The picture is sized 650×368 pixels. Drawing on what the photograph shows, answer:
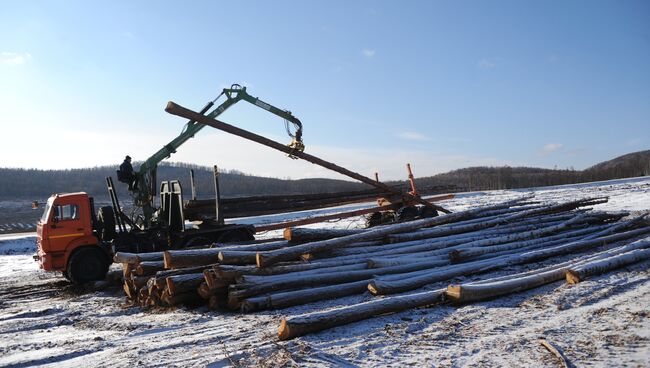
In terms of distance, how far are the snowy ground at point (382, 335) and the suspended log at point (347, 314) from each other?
9 cm

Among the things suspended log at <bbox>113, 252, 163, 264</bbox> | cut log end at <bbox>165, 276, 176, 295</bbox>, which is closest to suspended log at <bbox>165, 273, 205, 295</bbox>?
cut log end at <bbox>165, 276, 176, 295</bbox>

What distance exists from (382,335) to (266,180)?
55.9 meters

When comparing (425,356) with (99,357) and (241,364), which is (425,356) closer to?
(241,364)

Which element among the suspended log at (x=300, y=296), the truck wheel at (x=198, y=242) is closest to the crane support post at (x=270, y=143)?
the truck wheel at (x=198, y=242)

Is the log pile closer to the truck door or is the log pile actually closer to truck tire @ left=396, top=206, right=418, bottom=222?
the truck door

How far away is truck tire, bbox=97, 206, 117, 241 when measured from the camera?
1136 cm

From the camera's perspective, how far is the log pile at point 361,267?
21.3ft

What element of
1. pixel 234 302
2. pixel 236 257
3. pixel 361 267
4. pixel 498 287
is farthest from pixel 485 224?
pixel 234 302

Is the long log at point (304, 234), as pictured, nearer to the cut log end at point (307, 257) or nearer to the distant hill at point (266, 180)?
the cut log end at point (307, 257)

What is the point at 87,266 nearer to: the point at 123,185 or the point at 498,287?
the point at 498,287

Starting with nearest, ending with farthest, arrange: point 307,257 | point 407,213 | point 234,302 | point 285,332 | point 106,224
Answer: point 285,332 → point 234,302 → point 307,257 → point 106,224 → point 407,213

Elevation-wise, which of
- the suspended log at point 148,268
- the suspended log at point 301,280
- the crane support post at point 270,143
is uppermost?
the crane support post at point 270,143

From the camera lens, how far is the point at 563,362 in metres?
4.21

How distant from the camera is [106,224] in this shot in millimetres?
11398
